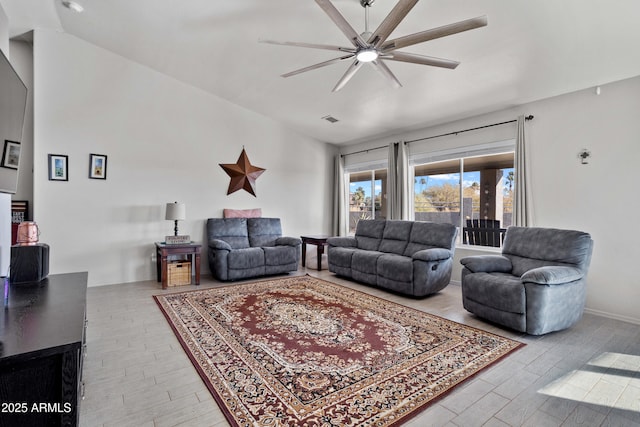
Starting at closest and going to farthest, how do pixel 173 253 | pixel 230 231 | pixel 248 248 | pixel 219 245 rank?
pixel 173 253 < pixel 219 245 < pixel 248 248 < pixel 230 231

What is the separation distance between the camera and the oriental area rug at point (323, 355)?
5.90ft

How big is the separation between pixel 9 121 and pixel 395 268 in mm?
3875

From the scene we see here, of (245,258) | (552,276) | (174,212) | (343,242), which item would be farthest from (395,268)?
(174,212)

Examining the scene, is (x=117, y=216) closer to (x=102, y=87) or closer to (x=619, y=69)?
(x=102, y=87)

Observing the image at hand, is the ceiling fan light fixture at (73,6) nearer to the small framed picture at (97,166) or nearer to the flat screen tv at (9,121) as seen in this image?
the small framed picture at (97,166)

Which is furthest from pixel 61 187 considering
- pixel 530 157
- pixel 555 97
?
pixel 555 97

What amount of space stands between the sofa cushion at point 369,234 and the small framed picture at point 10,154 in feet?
14.5

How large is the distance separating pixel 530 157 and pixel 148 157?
5631 mm

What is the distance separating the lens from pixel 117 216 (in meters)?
4.64

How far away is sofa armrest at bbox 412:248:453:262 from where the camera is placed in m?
3.88

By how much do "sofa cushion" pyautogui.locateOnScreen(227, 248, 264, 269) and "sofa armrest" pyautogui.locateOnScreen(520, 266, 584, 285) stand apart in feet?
11.8

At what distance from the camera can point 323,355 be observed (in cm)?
243

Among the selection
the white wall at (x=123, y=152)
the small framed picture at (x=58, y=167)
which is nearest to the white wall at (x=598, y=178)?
the white wall at (x=123, y=152)

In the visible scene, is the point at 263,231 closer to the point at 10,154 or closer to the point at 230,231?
the point at 230,231
